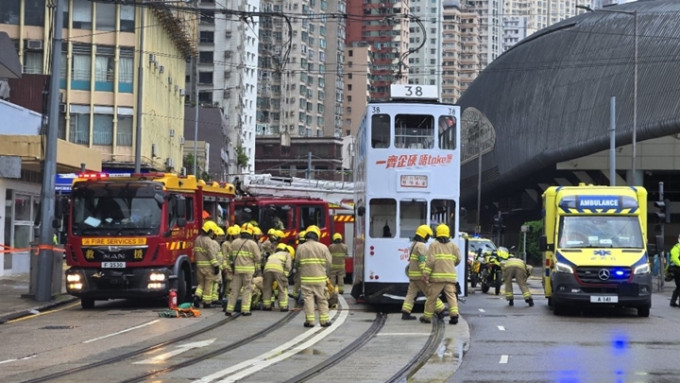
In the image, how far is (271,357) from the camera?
16297mm

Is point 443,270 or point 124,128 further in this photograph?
point 124,128

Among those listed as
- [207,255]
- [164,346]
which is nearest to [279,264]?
[207,255]

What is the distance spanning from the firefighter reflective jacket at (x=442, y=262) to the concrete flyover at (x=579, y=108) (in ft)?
139

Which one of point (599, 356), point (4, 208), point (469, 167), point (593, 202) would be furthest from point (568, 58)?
point (599, 356)

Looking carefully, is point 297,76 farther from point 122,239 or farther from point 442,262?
point 442,262

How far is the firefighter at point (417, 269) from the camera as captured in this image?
22312 millimetres

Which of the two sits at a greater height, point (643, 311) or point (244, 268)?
point (244, 268)

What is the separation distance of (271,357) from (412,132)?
9913 millimetres

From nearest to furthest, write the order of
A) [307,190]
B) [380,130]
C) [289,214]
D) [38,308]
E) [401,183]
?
[401,183] < [380,130] < [38,308] < [289,214] < [307,190]

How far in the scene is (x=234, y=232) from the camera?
25547mm

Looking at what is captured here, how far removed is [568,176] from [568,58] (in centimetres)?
870

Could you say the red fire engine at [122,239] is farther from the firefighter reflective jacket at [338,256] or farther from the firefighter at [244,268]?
the firefighter reflective jacket at [338,256]

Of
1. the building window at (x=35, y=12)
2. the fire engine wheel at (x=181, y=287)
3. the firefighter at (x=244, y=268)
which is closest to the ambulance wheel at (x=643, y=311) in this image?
the firefighter at (x=244, y=268)

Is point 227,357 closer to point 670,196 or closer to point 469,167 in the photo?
point 670,196
